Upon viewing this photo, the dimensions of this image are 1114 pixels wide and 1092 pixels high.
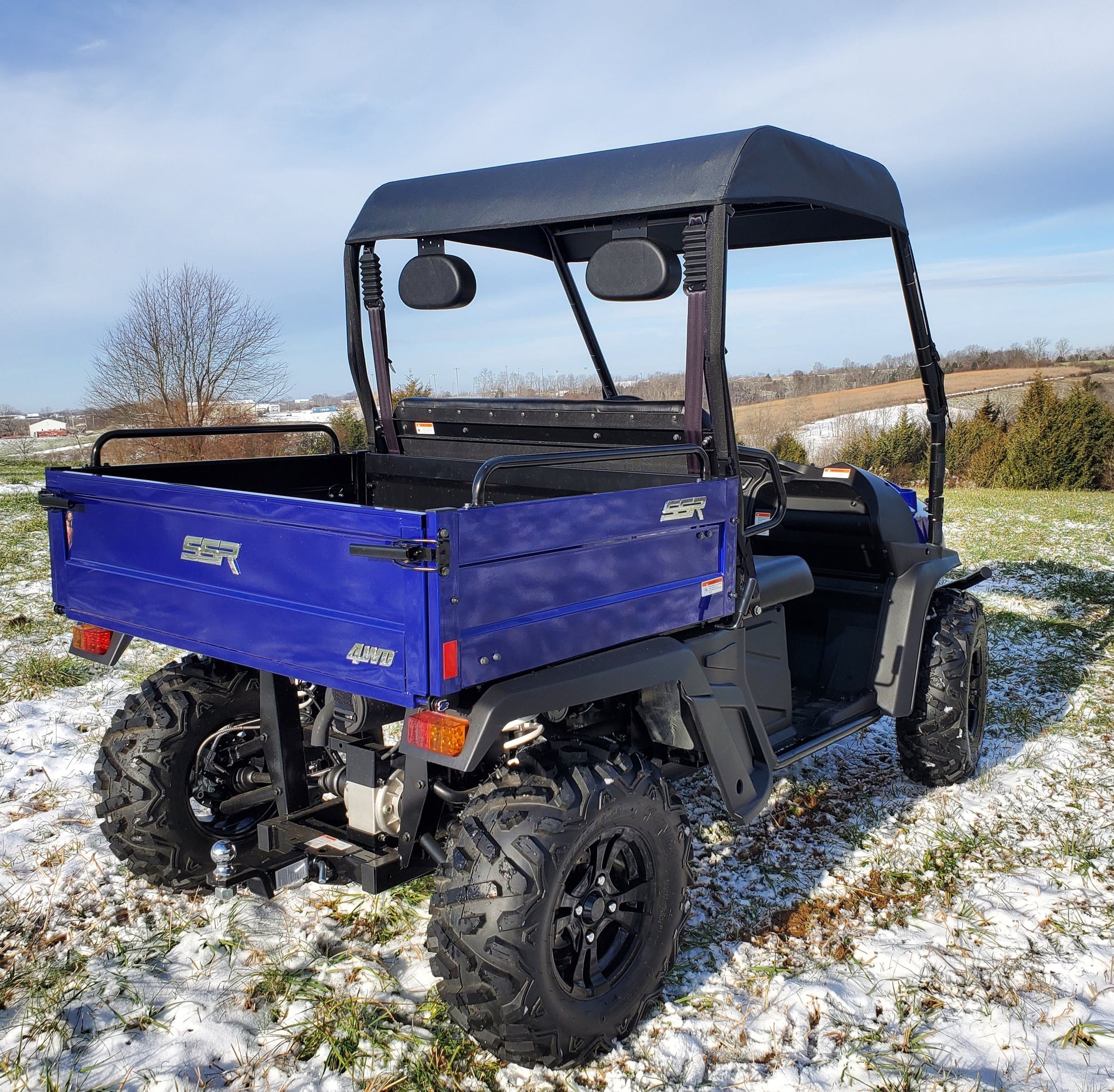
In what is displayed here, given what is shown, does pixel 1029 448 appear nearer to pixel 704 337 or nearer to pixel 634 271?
pixel 704 337

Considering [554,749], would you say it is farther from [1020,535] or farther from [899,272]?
[1020,535]

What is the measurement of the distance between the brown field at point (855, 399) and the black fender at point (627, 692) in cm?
944

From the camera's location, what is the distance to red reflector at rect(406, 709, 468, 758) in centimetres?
236

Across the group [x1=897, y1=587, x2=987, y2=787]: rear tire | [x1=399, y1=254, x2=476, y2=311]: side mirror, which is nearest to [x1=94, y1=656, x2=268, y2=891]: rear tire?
[x1=399, y1=254, x2=476, y2=311]: side mirror

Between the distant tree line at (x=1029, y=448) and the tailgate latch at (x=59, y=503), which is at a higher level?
the tailgate latch at (x=59, y=503)

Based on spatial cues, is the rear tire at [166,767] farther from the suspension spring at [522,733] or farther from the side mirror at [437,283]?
the side mirror at [437,283]

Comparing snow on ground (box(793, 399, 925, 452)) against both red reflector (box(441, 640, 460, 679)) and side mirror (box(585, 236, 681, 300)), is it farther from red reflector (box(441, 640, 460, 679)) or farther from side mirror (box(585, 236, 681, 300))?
red reflector (box(441, 640, 460, 679))

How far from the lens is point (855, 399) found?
3077 centimetres

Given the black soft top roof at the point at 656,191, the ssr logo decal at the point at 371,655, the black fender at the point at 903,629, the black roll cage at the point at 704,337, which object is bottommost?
the black fender at the point at 903,629

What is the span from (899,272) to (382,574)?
276 centimetres

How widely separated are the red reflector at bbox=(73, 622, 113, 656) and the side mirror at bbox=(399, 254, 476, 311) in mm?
1579

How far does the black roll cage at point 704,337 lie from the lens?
9.65ft

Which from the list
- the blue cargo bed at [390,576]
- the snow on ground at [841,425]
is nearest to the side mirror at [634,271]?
the blue cargo bed at [390,576]

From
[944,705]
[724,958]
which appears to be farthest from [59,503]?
[944,705]
